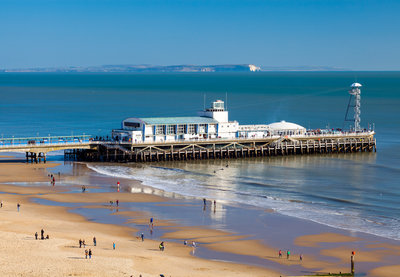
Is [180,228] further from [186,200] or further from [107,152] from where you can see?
[107,152]

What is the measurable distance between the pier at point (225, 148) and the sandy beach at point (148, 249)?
27.1 metres

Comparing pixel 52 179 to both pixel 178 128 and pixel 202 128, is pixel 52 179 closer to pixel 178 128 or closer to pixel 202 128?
pixel 178 128

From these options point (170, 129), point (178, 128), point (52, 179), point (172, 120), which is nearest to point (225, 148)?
point (178, 128)

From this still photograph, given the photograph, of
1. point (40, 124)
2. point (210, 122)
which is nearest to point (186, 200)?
point (210, 122)

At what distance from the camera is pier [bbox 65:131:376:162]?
85.4 m

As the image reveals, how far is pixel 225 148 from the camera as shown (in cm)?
8994

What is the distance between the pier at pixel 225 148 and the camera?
85.4 m

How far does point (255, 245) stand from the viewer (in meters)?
47.4

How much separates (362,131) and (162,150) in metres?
31.9

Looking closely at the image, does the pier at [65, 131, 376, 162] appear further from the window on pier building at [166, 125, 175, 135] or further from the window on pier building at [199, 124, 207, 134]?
the window on pier building at [199, 124, 207, 134]

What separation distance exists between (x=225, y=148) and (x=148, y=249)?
45.3m

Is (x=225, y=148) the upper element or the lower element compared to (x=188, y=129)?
lower

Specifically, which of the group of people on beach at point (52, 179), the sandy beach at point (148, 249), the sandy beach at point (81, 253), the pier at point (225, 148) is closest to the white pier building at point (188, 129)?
the pier at point (225, 148)

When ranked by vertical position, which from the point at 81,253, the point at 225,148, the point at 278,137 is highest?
the point at 278,137
